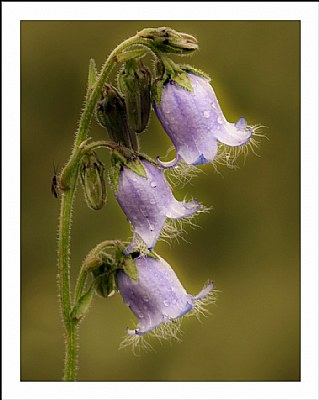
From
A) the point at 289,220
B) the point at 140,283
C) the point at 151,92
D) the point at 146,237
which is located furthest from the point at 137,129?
the point at 289,220

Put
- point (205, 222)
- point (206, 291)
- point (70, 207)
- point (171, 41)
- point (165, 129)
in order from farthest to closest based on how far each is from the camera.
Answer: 1. point (205, 222)
2. point (206, 291)
3. point (70, 207)
4. point (165, 129)
5. point (171, 41)

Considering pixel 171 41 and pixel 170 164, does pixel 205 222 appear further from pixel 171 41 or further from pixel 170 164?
pixel 171 41

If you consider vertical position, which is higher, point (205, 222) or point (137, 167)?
point (137, 167)

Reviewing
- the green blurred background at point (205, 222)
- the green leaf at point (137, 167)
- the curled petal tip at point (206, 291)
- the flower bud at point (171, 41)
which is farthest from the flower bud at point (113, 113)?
the green blurred background at point (205, 222)

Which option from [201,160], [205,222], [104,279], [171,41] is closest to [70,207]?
[104,279]

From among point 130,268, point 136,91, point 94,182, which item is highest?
point 136,91
